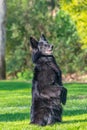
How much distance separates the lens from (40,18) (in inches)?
1863

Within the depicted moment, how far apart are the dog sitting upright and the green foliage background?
116 feet

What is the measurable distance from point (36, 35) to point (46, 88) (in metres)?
37.2

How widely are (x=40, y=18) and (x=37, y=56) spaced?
122ft

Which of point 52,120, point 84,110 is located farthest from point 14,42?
point 52,120

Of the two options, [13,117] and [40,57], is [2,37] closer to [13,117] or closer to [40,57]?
[13,117]

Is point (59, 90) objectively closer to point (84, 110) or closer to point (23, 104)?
point (84, 110)

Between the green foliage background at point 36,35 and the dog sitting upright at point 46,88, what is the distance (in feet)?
116

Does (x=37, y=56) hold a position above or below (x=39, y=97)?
above

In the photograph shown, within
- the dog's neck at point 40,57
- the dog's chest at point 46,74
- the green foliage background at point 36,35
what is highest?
the dog's neck at point 40,57

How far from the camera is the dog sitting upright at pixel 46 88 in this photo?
400 inches

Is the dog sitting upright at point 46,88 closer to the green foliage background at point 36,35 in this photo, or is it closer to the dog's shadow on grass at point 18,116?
the dog's shadow on grass at point 18,116

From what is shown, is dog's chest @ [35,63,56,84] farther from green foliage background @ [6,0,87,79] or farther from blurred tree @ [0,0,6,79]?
green foliage background @ [6,0,87,79]

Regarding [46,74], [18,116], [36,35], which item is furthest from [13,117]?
[36,35]

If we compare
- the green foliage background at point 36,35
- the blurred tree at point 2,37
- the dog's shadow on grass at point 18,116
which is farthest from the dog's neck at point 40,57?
the green foliage background at point 36,35
